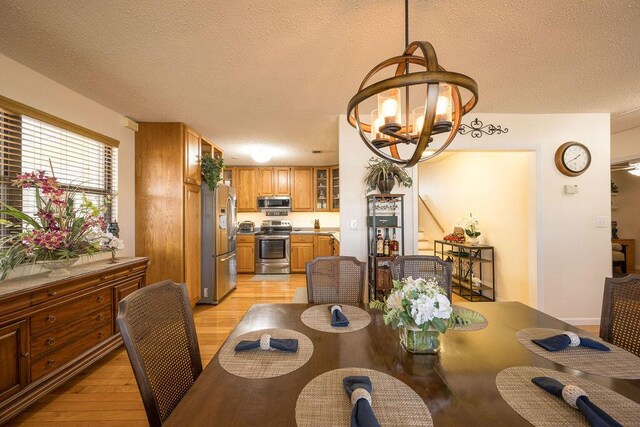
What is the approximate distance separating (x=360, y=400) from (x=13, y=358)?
2091 millimetres

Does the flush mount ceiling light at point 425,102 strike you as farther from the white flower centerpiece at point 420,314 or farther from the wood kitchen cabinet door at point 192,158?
the wood kitchen cabinet door at point 192,158

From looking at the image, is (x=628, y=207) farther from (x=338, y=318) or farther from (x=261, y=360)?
(x=261, y=360)

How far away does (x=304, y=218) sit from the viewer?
6.30 metres

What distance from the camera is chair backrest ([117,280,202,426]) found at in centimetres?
82

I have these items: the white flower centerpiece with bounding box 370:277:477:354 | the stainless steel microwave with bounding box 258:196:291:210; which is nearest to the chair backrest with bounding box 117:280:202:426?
the white flower centerpiece with bounding box 370:277:477:354

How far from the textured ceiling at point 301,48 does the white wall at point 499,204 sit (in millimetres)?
1050

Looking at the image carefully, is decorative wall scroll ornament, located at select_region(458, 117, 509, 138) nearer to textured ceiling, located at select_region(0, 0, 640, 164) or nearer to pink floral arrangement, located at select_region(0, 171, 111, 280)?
textured ceiling, located at select_region(0, 0, 640, 164)

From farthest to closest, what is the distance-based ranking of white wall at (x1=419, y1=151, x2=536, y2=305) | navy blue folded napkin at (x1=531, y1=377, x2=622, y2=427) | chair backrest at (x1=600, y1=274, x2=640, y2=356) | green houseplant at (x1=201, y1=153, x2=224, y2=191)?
green houseplant at (x1=201, y1=153, x2=224, y2=191) → white wall at (x1=419, y1=151, x2=536, y2=305) → chair backrest at (x1=600, y1=274, x2=640, y2=356) → navy blue folded napkin at (x1=531, y1=377, x2=622, y2=427)

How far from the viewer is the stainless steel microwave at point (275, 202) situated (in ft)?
19.0

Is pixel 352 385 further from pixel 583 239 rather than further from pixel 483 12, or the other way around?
pixel 583 239

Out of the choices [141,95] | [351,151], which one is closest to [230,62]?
[141,95]

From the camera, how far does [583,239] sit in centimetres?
309

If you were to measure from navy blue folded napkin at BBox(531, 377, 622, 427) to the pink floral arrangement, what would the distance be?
2.70m

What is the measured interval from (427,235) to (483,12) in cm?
470
